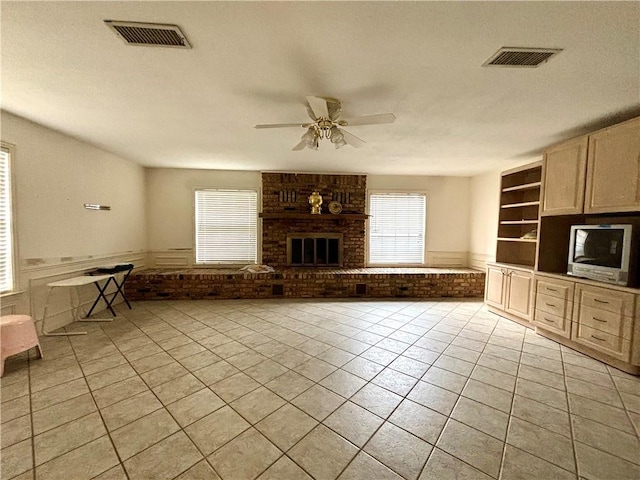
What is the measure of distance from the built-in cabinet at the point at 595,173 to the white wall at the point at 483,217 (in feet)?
4.96

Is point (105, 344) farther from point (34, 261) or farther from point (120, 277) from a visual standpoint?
point (120, 277)

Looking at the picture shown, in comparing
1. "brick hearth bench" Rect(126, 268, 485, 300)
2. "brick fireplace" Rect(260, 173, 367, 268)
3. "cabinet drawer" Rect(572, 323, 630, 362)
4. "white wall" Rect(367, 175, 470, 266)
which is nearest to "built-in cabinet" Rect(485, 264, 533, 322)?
"cabinet drawer" Rect(572, 323, 630, 362)

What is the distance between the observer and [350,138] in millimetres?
2549

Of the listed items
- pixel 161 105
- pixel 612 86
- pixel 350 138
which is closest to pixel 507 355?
pixel 612 86

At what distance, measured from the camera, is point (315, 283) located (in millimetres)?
4871

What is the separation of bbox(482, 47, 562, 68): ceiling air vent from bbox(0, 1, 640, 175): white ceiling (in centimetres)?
5

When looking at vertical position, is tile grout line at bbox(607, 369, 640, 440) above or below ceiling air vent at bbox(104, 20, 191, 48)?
below

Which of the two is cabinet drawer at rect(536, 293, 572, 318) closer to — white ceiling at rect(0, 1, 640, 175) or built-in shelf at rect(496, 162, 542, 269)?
built-in shelf at rect(496, 162, 542, 269)

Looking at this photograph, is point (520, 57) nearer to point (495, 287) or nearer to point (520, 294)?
point (520, 294)

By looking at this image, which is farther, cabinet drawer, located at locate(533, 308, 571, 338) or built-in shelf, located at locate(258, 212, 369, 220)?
built-in shelf, located at locate(258, 212, 369, 220)

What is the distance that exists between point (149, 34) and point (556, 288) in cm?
454

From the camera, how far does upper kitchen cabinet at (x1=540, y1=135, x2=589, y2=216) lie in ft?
9.26

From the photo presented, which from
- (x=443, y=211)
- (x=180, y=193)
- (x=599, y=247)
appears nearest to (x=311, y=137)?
(x=599, y=247)

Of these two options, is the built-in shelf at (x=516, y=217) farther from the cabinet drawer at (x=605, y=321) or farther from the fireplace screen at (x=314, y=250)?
the fireplace screen at (x=314, y=250)
